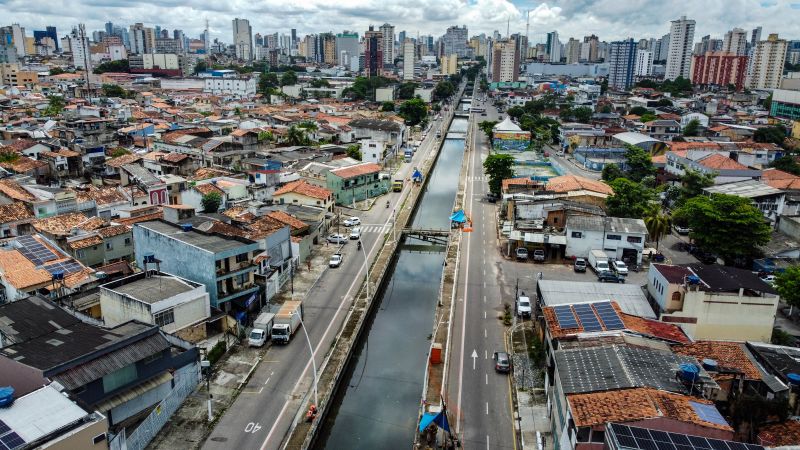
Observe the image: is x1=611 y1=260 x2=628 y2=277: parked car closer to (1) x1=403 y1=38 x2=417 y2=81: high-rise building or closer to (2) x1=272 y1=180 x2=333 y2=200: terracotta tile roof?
(2) x1=272 y1=180 x2=333 y2=200: terracotta tile roof

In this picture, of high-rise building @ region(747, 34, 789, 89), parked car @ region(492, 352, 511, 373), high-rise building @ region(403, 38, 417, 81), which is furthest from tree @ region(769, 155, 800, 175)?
high-rise building @ region(403, 38, 417, 81)

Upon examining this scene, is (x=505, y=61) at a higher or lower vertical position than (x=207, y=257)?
higher

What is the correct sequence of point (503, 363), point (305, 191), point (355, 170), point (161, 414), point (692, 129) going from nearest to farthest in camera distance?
point (161, 414) < point (503, 363) < point (305, 191) < point (355, 170) < point (692, 129)

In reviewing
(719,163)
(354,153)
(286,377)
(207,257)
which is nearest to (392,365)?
(286,377)

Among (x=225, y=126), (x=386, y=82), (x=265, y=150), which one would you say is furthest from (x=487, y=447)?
(x=386, y=82)

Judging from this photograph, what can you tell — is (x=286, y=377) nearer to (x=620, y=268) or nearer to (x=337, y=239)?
(x=337, y=239)

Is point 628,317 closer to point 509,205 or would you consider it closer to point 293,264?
point 293,264
